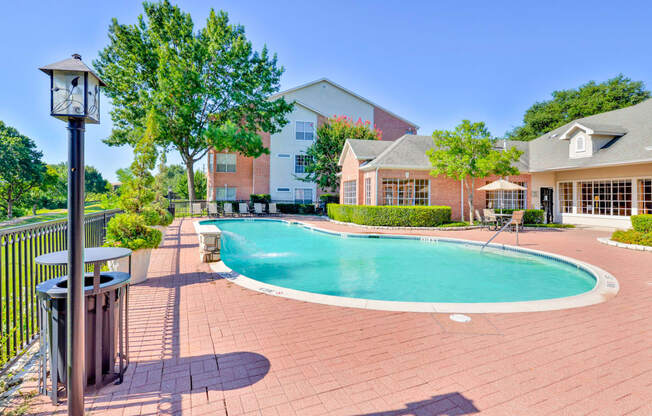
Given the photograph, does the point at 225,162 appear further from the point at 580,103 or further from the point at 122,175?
the point at 580,103

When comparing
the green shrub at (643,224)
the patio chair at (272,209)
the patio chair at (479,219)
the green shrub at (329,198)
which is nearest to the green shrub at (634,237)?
the green shrub at (643,224)

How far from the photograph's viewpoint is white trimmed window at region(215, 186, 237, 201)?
2848cm

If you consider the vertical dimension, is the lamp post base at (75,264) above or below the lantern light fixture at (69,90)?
below

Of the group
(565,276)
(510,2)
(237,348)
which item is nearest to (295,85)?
(510,2)

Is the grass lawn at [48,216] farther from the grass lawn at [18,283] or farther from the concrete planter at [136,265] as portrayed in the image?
the concrete planter at [136,265]

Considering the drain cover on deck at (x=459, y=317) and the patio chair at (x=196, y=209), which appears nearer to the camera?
the drain cover on deck at (x=459, y=317)

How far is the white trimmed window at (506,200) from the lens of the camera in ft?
62.4

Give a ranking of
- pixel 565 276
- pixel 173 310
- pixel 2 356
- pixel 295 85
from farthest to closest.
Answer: pixel 295 85
pixel 565 276
pixel 173 310
pixel 2 356

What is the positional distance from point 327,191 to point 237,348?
2687 centimetres

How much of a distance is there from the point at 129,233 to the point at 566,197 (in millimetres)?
21432

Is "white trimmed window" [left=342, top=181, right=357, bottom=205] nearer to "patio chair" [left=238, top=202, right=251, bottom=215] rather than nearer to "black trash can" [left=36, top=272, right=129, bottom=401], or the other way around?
"patio chair" [left=238, top=202, right=251, bottom=215]

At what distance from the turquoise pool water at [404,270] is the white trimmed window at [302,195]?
16.3 m

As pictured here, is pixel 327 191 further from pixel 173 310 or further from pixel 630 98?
pixel 630 98

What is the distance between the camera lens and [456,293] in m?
6.86
